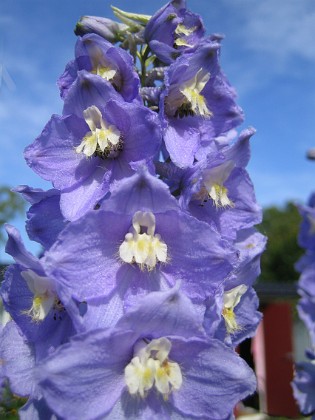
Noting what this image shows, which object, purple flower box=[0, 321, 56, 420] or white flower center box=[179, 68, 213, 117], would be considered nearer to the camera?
purple flower box=[0, 321, 56, 420]

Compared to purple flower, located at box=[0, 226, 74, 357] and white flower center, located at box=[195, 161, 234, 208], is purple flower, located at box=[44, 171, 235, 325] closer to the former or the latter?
purple flower, located at box=[0, 226, 74, 357]

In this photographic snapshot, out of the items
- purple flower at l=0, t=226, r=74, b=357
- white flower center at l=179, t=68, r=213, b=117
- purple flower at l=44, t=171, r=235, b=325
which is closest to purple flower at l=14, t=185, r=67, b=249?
purple flower at l=0, t=226, r=74, b=357

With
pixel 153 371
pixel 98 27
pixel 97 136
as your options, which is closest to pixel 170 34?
pixel 98 27

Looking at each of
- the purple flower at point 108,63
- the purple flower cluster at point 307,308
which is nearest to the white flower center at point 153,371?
the purple flower at point 108,63

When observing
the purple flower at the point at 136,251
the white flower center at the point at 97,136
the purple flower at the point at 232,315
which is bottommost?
the purple flower at the point at 232,315

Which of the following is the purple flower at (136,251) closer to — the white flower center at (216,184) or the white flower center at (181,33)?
the white flower center at (216,184)
